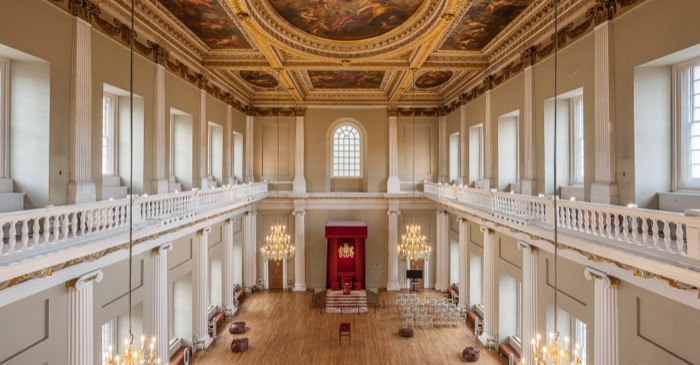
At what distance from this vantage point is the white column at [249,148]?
17234mm

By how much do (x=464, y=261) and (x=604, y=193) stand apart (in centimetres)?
815

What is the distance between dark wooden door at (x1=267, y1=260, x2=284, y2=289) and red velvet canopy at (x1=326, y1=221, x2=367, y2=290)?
2.25m

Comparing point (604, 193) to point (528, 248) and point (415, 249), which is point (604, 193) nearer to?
point (528, 248)

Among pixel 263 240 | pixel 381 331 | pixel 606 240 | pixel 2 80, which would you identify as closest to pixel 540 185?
pixel 606 240

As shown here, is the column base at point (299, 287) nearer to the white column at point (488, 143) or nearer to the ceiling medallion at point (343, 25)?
the white column at point (488, 143)

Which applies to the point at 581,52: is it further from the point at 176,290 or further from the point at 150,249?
the point at 176,290

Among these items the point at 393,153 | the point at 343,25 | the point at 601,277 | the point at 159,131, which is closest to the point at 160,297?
the point at 159,131

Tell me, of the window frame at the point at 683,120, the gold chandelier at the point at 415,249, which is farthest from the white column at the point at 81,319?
the window frame at the point at 683,120

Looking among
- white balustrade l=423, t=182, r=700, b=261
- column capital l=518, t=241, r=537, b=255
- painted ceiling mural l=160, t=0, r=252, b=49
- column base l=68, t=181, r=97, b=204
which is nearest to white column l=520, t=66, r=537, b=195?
white balustrade l=423, t=182, r=700, b=261

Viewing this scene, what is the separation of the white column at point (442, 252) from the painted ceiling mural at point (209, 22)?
10.9 metres

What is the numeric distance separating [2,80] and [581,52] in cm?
991

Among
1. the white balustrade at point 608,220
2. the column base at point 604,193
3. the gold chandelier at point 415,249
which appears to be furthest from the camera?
the gold chandelier at point 415,249

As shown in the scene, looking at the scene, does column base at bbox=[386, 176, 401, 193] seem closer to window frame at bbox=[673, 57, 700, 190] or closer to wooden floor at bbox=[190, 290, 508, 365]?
wooden floor at bbox=[190, 290, 508, 365]

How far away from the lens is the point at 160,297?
905cm
